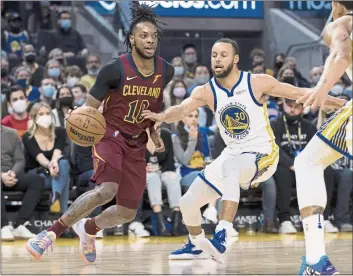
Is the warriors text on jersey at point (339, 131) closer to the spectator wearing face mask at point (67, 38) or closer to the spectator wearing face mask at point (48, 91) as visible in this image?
the spectator wearing face mask at point (48, 91)

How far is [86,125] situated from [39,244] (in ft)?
3.32

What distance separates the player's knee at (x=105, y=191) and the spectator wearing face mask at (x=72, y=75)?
6170 millimetres

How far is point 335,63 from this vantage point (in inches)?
207

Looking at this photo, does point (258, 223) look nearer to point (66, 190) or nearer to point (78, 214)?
point (66, 190)

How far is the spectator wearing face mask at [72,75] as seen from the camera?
13188 millimetres

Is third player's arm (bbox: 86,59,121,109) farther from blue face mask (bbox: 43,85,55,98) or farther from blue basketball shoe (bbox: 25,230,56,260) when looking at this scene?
blue face mask (bbox: 43,85,55,98)

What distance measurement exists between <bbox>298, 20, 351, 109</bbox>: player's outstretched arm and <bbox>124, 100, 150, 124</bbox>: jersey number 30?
221cm

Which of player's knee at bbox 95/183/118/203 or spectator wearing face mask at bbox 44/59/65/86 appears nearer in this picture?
player's knee at bbox 95/183/118/203

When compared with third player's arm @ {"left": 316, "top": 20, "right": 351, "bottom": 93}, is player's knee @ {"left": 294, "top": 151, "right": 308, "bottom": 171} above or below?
below

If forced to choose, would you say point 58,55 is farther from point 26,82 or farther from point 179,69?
point 179,69

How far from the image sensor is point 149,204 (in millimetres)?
11375

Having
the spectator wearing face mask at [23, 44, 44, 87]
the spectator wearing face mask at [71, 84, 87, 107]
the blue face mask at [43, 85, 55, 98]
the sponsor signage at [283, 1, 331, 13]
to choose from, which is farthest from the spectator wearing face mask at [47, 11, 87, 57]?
the sponsor signage at [283, 1, 331, 13]

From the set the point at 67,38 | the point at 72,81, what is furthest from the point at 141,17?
the point at 67,38

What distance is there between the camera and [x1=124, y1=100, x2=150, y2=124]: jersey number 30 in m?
7.29
